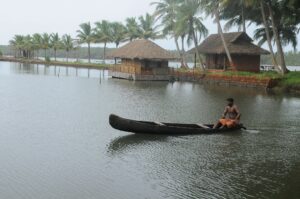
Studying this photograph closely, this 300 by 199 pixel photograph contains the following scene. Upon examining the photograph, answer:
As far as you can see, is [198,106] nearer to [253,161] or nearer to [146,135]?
[146,135]

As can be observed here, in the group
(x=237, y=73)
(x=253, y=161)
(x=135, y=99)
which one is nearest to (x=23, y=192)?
(x=253, y=161)

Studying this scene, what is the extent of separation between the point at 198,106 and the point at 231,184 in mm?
15278

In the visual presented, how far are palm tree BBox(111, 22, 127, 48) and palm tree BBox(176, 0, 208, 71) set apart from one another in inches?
765

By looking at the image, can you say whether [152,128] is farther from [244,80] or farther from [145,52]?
[145,52]

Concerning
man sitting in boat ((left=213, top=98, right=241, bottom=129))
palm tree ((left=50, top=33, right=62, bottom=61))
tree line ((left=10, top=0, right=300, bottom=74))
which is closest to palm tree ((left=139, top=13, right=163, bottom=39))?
tree line ((left=10, top=0, right=300, bottom=74))

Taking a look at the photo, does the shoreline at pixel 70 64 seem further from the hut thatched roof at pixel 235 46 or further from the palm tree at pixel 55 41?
the hut thatched roof at pixel 235 46

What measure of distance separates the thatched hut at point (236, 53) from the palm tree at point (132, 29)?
56.6 ft

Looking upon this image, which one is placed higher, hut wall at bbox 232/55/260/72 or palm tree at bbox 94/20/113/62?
palm tree at bbox 94/20/113/62

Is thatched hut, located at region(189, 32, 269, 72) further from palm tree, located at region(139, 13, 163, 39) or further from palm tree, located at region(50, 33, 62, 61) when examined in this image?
palm tree, located at region(50, 33, 62, 61)

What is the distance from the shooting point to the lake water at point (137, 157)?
35.6 feet

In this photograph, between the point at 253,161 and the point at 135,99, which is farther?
the point at 135,99

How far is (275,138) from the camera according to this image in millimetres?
17719

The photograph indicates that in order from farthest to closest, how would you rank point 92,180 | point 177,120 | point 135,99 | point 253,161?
point 135,99 → point 177,120 → point 253,161 → point 92,180

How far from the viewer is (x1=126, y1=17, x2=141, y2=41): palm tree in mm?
67062
